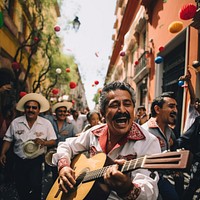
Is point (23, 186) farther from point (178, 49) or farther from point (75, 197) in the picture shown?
→ point (178, 49)

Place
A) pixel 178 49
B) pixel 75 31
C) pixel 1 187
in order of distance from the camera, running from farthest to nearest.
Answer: pixel 75 31
pixel 178 49
pixel 1 187

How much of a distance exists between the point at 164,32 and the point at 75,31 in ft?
12.4

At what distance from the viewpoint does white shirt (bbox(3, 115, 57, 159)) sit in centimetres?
425

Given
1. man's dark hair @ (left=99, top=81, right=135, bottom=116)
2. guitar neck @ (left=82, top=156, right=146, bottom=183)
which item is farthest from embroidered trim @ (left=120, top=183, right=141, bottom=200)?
man's dark hair @ (left=99, top=81, right=135, bottom=116)

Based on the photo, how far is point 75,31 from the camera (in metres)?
11.6

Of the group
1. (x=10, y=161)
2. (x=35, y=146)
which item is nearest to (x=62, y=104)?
(x=10, y=161)

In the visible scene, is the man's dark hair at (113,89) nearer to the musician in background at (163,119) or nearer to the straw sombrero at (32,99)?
the musician in background at (163,119)

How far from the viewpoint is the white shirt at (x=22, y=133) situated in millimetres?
4250

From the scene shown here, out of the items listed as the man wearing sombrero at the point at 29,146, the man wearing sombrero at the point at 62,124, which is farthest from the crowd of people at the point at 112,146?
the man wearing sombrero at the point at 62,124

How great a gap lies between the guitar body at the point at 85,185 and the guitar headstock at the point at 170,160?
49cm

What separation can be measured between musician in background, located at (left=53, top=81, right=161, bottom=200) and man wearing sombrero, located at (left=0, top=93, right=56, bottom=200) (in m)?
1.82

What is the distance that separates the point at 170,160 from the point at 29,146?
3.06 metres

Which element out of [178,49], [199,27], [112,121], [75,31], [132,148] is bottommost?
[132,148]

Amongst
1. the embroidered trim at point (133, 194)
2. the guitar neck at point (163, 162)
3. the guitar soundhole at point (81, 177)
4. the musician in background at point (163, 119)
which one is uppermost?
the musician in background at point (163, 119)
